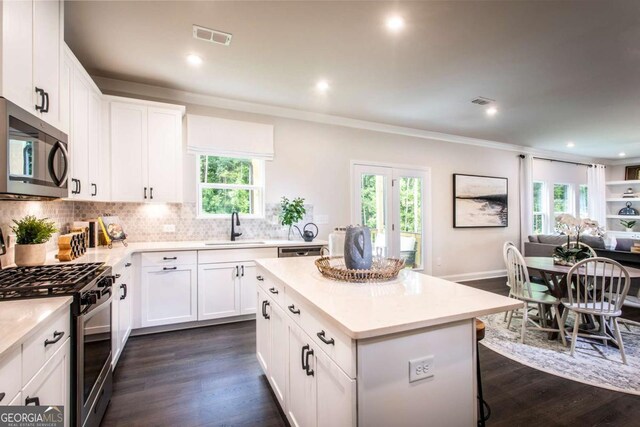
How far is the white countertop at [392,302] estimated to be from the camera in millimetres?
1082

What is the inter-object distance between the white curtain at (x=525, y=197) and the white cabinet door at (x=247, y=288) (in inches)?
236

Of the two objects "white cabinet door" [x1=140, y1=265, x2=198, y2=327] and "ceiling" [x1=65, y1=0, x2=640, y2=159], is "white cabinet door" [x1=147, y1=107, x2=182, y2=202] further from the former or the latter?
"white cabinet door" [x1=140, y1=265, x2=198, y2=327]

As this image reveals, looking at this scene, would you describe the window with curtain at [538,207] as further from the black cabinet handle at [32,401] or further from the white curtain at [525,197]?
the black cabinet handle at [32,401]

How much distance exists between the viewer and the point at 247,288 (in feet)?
11.5

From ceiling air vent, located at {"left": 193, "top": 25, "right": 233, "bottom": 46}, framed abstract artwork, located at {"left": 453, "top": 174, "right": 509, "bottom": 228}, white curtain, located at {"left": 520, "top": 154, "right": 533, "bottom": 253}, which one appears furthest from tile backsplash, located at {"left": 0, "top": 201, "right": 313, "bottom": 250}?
white curtain, located at {"left": 520, "top": 154, "right": 533, "bottom": 253}

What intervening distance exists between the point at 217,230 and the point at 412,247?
3.40 metres

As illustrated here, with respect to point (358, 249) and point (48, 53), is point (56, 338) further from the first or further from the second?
point (48, 53)

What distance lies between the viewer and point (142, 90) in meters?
3.56

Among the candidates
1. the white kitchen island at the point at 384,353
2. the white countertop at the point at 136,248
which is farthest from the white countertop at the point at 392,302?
the white countertop at the point at 136,248

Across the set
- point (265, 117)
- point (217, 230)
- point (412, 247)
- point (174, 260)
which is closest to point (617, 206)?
point (412, 247)

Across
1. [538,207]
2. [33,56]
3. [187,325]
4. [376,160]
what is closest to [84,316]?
[33,56]

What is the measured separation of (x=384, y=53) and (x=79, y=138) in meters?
2.82

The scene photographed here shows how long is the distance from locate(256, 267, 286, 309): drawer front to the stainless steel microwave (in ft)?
→ 4.50

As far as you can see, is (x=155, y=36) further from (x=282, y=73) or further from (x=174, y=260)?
(x=174, y=260)
